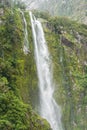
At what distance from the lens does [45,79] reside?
31.3m

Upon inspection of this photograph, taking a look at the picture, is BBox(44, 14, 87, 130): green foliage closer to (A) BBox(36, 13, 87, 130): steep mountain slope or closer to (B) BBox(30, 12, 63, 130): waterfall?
(A) BBox(36, 13, 87, 130): steep mountain slope

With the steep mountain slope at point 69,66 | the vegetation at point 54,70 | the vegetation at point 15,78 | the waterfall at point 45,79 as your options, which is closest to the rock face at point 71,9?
the steep mountain slope at point 69,66

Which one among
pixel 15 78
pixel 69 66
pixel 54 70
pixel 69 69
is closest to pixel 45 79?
pixel 54 70

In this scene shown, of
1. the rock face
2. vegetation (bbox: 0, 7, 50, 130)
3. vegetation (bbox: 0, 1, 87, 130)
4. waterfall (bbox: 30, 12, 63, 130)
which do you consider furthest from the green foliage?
the rock face

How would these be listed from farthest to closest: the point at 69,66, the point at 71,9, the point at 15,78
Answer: the point at 71,9 → the point at 69,66 → the point at 15,78

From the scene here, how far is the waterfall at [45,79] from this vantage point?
29250 mm

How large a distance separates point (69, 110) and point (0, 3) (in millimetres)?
12784

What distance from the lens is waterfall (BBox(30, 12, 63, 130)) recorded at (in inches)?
1152

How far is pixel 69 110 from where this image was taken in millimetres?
31297

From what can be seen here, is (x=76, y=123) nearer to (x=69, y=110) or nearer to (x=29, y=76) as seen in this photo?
(x=69, y=110)

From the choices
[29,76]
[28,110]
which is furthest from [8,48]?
[28,110]

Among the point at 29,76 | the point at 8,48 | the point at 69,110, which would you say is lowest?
the point at 69,110

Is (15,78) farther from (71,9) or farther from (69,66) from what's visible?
(71,9)

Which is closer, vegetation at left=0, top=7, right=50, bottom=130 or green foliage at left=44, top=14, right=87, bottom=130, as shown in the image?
vegetation at left=0, top=7, right=50, bottom=130
